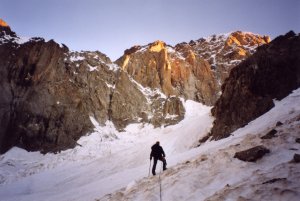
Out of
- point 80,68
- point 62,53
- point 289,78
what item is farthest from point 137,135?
point 289,78

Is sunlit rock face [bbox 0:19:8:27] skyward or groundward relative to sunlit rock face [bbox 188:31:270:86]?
skyward

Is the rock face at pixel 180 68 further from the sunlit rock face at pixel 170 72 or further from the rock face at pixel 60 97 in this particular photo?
the rock face at pixel 60 97

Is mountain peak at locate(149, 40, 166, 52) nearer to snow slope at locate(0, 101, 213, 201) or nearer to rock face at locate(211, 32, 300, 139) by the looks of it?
snow slope at locate(0, 101, 213, 201)

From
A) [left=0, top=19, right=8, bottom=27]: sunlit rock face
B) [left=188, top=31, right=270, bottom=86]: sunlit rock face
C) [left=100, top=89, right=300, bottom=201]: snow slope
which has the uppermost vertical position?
[left=0, top=19, right=8, bottom=27]: sunlit rock face

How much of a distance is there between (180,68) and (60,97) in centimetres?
5077

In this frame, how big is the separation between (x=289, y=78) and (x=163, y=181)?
80.2ft

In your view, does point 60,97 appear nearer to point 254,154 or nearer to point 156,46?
point 156,46

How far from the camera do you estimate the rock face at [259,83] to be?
32.0 m

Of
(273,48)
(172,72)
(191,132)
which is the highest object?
(172,72)

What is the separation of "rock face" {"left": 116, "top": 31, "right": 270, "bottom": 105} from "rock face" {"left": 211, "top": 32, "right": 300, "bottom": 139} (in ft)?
229

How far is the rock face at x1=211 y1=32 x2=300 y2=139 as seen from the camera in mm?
31952

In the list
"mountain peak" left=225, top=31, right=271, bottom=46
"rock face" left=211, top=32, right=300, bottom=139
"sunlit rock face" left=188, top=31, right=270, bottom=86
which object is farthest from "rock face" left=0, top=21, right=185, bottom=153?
"mountain peak" left=225, top=31, right=271, bottom=46

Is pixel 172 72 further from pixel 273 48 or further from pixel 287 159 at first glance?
pixel 287 159

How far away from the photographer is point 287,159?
37.4ft
